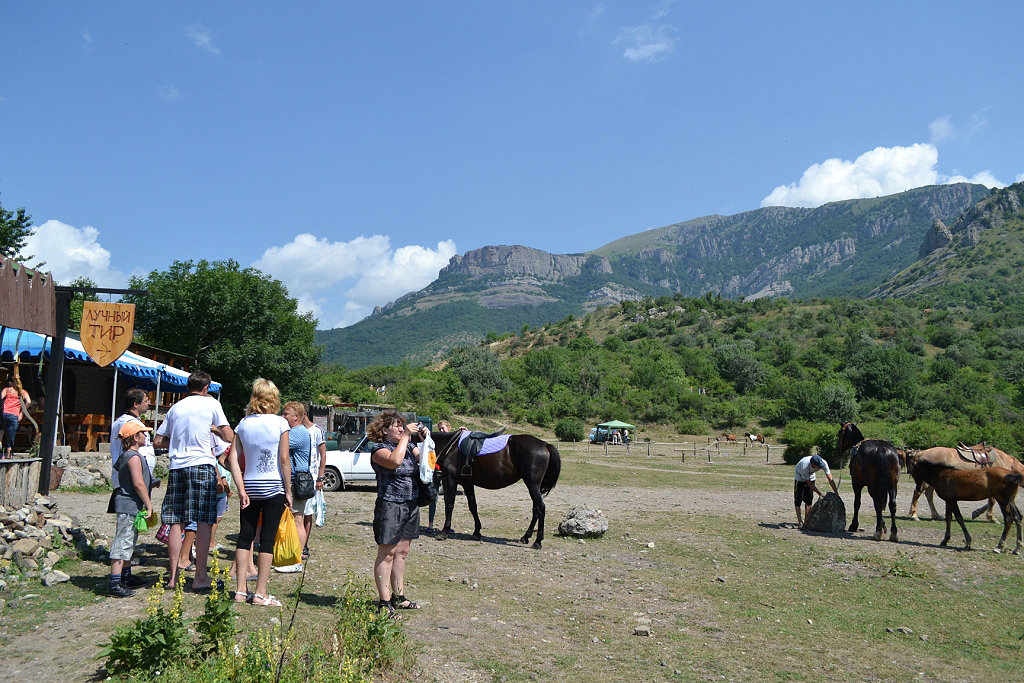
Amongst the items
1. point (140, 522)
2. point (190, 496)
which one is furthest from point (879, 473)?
point (140, 522)

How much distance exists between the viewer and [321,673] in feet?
12.6

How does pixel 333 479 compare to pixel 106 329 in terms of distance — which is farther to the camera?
pixel 333 479

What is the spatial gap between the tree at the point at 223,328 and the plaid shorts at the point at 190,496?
970 inches

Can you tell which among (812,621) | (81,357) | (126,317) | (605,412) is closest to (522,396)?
(605,412)

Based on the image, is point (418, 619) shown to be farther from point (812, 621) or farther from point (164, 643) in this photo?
point (812, 621)

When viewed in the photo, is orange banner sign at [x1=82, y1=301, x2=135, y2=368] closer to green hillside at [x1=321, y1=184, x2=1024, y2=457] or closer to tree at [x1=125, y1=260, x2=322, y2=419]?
tree at [x1=125, y1=260, x2=322, y2=419]

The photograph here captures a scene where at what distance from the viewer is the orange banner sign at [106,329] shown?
11.6 m

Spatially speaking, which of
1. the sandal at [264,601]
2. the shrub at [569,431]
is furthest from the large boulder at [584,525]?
the shrub at [569,431]

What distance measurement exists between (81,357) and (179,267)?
1752 centimetres

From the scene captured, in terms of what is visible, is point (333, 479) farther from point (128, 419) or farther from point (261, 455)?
point (261, 455)

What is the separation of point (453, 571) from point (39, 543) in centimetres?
434

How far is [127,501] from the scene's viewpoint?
614 cm

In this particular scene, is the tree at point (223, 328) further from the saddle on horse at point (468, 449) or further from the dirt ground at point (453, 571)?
the saddle on horse at point (468, 449)

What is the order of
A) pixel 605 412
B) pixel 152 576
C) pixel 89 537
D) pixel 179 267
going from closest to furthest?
1. pixel 152 576
2. pixel 89 537
3. pixel 179 267
4. pixel 605 412
